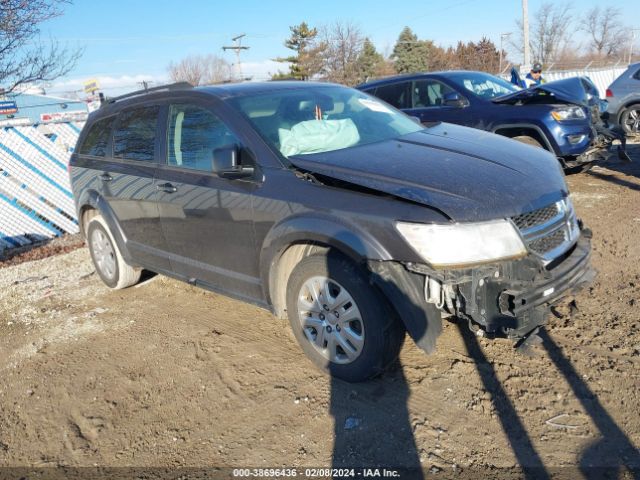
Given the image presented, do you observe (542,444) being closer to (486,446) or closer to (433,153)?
(486,446)

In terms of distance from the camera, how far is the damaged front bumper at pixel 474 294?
2.68m

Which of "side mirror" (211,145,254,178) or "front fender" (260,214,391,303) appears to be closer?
"front fender" (260,214,391,303)

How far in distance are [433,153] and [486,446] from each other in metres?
1.79

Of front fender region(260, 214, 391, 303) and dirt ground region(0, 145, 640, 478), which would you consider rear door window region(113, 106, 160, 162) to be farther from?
front fender region(260, 214, 391, 303)

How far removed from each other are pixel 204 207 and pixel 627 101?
10457 mm

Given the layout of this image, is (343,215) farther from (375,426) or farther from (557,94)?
(557,94)

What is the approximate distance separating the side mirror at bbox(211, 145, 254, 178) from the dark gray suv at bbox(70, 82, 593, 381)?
0.04ft

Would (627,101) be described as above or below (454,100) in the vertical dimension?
below

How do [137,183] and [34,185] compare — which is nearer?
[137,183]

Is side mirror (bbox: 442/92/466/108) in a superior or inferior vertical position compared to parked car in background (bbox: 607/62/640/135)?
superior

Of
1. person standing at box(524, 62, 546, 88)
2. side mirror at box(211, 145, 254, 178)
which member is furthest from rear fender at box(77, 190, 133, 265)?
person standing at box(524, 62, 546, 88)

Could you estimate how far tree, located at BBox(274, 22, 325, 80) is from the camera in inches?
1644

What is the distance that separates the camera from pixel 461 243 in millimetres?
2656

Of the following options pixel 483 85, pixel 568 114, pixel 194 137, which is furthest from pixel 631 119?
pixel 194 137
